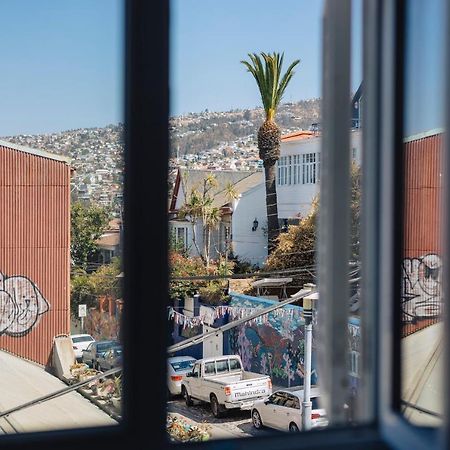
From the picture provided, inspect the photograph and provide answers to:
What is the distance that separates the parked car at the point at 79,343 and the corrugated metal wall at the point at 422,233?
1065 centimetres

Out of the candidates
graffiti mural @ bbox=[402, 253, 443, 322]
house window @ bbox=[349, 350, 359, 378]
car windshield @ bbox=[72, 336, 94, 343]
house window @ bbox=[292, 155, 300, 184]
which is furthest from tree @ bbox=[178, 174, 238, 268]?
house window @ bbox=[349, 350, 359, 378]

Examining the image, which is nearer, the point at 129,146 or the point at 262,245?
the point at 129,146

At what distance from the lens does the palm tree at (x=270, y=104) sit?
42.9 ft

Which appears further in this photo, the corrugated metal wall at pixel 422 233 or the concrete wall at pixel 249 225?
the concrete wall at pixel 249 225

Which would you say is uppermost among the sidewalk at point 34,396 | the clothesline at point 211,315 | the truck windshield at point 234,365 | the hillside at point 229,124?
the hillside at point 229,124

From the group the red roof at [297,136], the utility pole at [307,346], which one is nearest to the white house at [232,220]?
the red roof at [297,136]

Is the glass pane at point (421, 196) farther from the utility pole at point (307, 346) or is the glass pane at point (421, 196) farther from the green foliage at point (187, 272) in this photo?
the green foliage at point (187, 272)

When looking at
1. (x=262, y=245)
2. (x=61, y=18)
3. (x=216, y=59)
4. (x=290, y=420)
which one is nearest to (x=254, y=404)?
(x=290, y=420)

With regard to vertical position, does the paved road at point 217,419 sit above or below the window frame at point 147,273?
below

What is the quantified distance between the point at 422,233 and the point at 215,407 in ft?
28.7

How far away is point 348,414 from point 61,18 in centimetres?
1319

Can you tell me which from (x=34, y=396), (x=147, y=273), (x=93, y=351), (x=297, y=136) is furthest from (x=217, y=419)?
(x=147, y=273)

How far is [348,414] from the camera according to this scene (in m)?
1.00

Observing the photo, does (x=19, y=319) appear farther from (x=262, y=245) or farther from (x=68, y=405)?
(x=262, y=245)
